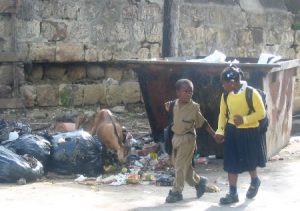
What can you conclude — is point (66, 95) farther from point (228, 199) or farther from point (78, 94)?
point (228, 199)

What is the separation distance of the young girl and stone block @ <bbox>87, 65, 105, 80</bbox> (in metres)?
4.75

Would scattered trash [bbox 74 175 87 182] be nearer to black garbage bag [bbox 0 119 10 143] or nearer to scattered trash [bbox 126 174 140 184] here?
scattered trash [bbox 126 174 140 184]

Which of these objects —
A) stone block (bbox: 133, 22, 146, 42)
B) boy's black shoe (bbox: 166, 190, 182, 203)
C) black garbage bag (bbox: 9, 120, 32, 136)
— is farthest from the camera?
stone block (bbox: 133, 22, 146, 42)

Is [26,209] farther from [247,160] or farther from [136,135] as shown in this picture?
[136,135]

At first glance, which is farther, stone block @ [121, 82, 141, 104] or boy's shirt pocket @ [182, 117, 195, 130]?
stone block @ [121, 82, 141, 104]

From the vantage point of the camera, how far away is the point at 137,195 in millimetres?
5898

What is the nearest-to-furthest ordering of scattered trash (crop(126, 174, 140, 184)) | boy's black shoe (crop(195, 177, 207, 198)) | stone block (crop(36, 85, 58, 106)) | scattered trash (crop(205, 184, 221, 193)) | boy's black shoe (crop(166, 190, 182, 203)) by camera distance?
boy's black shoe (crop(166, 190, 182, 203))
boy's black shoe (crop(195, 177, 207, 198))
scattered trash (crop(205, 184, 221, 193))
scattered trash (crop(126, 174, 140, 184))
stone block (crop(36, 85, 58, 106))

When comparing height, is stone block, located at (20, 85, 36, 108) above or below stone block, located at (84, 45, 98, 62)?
below

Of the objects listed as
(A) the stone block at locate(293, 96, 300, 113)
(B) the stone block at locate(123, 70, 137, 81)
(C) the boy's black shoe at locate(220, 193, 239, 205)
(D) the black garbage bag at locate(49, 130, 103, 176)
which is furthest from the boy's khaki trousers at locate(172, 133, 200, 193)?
(A) the stone block at locate(293, 96, 300, 113)

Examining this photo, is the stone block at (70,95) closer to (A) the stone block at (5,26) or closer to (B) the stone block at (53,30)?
(B) the stone block at (53,30)

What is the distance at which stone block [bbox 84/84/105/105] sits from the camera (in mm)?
9914

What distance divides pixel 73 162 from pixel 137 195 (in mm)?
1075

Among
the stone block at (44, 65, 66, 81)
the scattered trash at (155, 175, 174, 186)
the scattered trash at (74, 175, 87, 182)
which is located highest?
the stone block at (44, 65, 66, 81)

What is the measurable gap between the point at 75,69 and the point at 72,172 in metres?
3.47
